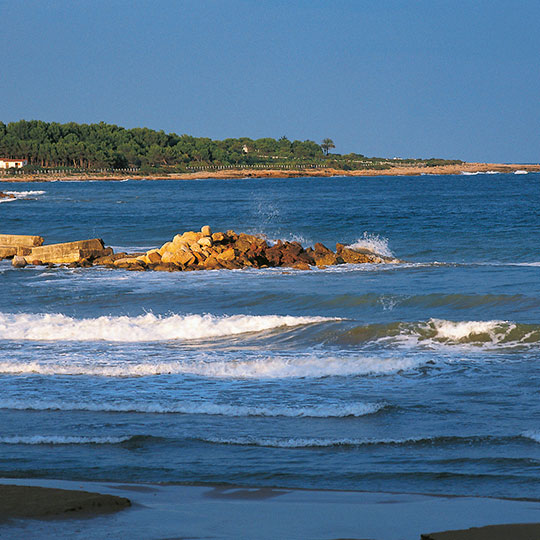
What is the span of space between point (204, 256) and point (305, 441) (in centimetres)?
1802

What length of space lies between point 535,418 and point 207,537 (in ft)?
13.7

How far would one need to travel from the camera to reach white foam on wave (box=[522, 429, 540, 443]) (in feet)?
23.6

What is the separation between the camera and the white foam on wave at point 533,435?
23.6 ft

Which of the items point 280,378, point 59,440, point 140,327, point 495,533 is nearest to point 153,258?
point 140,327

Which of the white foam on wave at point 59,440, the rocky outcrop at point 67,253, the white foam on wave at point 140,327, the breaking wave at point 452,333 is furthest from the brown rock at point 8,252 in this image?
the white foam on wave at point 59,440

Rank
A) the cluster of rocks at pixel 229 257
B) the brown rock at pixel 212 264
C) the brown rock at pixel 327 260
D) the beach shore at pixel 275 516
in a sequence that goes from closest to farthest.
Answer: the beach shore at pixel 275 516, the brown rock at pixel 212 264, the cluster of rocks at pixel 229 257, the brown rock at pixel 327 260

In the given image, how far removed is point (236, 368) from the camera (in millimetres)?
10867

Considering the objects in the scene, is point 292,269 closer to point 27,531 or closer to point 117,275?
point 117,275

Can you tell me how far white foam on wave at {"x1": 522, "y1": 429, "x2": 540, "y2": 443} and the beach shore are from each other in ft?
5.22

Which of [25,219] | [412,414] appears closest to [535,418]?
[412,414]

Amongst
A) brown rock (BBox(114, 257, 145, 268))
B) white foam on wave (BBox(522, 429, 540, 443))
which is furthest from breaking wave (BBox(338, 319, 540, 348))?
brown rock (BBox(114, 257, 145, 268))

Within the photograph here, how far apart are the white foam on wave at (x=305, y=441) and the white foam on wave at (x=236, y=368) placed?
302 cm

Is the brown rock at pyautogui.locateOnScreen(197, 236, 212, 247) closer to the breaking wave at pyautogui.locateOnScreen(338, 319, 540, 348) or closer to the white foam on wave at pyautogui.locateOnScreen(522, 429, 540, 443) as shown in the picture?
the breaking wave at pyautogui.locateOnScreen(338, 319, 540, 348)

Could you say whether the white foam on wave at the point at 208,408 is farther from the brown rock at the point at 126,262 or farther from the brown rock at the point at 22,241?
the brown rock at the point at 22,241
